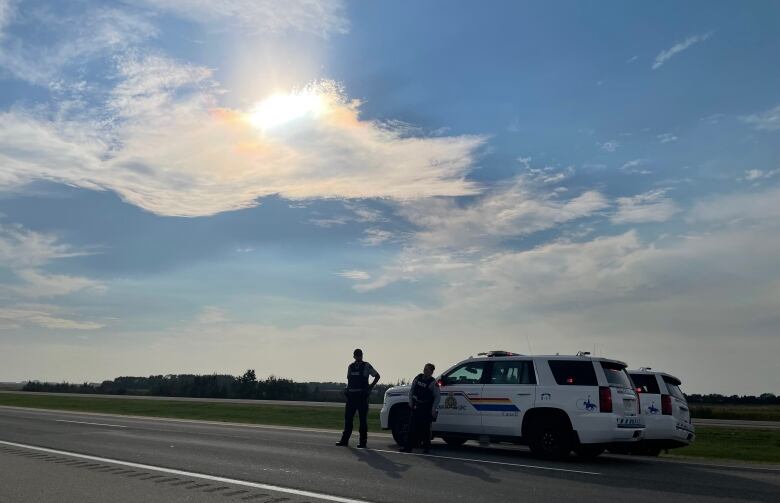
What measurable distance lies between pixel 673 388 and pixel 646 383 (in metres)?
1.00

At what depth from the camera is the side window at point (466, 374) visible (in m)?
14.9

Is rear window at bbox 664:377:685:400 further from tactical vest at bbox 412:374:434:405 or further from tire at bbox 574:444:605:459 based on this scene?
tactical vest at bbox 412:374:434:405

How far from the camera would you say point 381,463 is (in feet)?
39.9

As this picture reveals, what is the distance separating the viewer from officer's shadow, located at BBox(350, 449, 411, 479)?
11.0 meters

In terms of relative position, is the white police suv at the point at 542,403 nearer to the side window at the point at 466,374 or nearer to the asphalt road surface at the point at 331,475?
the side window at the point at 466,374

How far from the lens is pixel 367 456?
43.6ft

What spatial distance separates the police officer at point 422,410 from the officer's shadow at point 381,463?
2.82 feet

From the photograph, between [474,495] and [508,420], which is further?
[508,420]

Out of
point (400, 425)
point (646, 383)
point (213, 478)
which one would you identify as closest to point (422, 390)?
point (400, 425)

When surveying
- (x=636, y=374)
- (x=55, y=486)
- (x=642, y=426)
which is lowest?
(x=55, y=486)

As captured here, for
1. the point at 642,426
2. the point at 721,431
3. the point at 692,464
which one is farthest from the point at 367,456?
the point at 721,431

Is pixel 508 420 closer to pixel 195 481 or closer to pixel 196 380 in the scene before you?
pixel 195 481

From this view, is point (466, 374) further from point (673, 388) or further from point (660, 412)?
point (673, 388)

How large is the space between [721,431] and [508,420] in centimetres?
1960
